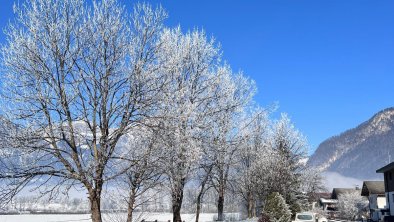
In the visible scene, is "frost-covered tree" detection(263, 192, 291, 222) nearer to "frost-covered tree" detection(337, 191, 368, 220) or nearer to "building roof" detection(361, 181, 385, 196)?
"building roof" detection(361, 181, 385, 196)

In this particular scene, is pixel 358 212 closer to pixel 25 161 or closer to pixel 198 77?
pixel 198 77

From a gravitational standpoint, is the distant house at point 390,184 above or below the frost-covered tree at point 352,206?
above

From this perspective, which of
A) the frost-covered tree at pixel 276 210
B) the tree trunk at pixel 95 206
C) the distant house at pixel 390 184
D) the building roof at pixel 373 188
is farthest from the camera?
the building roof at pixel 373 188

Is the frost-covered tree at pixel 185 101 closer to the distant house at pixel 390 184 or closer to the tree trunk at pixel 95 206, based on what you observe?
the tree trunk at pixel 95 206

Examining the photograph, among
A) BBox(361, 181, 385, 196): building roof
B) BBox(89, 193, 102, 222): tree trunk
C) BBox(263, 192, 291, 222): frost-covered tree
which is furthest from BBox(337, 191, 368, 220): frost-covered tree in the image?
BBox(89, 193, 102, 222): tree trunk

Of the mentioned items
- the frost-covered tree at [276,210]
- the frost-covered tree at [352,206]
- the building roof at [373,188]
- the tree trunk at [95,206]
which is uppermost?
the building roof at [373,188]

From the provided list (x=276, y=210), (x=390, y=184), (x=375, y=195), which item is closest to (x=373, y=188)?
(x=375, y=195)

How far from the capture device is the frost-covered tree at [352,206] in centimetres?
9474

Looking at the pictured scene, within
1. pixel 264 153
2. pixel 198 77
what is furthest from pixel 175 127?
pixel 264 153

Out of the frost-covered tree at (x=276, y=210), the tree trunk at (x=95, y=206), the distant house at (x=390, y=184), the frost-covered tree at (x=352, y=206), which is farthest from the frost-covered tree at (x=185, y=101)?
the frost-covered tree at (x=352, y=206)

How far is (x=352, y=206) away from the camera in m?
98.2

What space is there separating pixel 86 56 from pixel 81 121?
1922 mm

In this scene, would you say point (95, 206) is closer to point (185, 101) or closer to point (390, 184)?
point (185, 101)

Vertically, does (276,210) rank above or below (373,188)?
below
